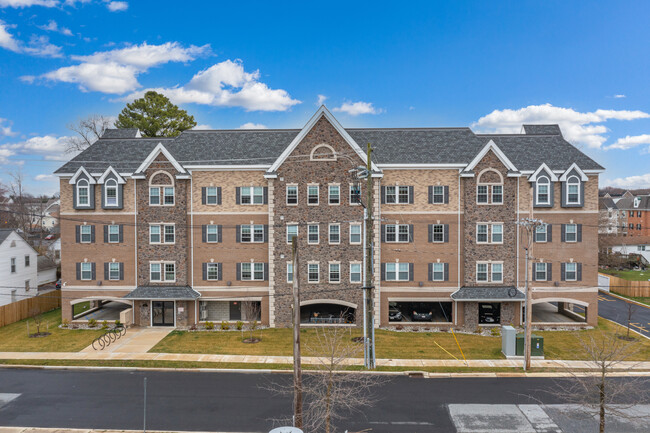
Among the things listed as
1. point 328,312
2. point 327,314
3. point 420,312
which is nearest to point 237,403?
point 327,314

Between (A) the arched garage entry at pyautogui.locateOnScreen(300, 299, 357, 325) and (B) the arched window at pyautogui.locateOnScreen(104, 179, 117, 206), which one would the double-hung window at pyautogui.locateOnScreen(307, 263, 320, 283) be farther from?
(B) the arched window at pyautogui.locateOnScreen(104, 179, 117, 206)

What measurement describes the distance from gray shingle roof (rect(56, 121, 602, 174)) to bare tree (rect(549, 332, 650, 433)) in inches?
560

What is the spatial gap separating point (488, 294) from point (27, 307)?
122 feet

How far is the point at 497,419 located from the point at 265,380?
11331mm

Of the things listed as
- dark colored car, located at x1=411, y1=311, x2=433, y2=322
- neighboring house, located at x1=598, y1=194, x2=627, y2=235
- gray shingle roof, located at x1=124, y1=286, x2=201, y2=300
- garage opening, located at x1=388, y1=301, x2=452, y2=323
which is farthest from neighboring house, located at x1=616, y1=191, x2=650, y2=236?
gray shingle roof, located at x1=124, y1=286, x2=201, y2=300

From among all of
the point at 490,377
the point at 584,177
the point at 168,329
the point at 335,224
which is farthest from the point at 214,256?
the point at 584,177

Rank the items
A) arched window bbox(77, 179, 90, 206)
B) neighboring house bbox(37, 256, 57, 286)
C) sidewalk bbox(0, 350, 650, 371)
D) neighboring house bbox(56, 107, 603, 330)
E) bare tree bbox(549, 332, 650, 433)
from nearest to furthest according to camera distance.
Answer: bare tree bbox(549, 332, 650, 433)
sidewalk bbox(0, 350, 650, 371)
neighboring house bbox(56, 107, 603, 330)
arched window bbox(77, 179, 90, 206)
neighboring house bbox(37, 256, 57, 286)

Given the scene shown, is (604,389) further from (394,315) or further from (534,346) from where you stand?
(394,315)

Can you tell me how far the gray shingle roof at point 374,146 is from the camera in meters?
32.6

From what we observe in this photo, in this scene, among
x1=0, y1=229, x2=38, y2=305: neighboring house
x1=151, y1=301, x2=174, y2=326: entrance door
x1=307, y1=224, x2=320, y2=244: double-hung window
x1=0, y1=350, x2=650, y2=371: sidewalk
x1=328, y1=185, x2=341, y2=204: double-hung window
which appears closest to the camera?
x1=0, y1=350, x2=650, y2=371: sidewalk

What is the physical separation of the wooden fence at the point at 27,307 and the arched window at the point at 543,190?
41.9 metres

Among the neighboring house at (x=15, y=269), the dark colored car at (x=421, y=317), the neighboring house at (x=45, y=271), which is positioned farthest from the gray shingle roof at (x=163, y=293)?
the neighboring house at (x=45, y=271)

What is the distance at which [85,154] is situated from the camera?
3466 centimetres

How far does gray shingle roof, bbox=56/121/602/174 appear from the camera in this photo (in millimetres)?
32562
